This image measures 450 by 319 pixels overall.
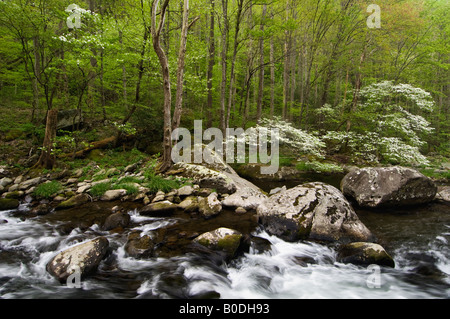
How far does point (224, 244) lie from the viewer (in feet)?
13.8

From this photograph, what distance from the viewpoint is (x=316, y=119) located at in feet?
57.7

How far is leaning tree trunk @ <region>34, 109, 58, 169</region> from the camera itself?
7910mm

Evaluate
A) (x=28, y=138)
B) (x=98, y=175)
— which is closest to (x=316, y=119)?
(x=98, y=175)

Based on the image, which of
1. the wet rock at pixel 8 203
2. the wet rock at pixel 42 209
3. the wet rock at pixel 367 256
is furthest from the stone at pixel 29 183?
the wet rock at pixel 367 256

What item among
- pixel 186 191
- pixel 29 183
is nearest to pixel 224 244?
pixel 186 191

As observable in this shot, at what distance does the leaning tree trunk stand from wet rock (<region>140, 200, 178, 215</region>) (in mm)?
4755

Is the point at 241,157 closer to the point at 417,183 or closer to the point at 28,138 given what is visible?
the point at 417,183

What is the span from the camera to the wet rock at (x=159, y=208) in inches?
233

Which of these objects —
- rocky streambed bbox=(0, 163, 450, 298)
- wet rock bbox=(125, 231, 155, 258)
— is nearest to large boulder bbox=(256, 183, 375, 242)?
rocky streambed bbox=(0, 163, 450, 298)

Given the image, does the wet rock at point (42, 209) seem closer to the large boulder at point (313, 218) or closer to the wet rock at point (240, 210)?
the wet rock at point (240, 210)

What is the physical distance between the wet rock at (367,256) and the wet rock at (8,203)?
8514 mm

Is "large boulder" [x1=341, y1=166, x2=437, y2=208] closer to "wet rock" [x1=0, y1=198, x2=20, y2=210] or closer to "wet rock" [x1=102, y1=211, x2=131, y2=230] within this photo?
"wet rock" [x1=102, y1=211, x2=131, y2=230]
